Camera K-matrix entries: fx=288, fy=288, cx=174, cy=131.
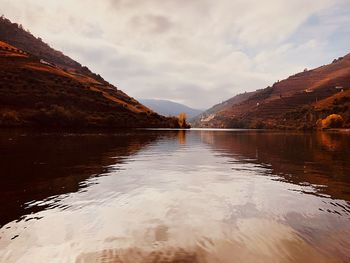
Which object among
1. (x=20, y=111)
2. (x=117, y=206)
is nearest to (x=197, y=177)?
(x=117, y=206)

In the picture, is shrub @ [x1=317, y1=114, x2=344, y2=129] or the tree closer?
shrub @ [x1=317, y1=114, x2=344, y2=129]

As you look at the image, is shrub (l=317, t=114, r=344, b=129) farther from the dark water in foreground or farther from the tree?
the dark water in foreground

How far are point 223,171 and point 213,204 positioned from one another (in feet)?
31.4

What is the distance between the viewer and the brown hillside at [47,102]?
106812mm

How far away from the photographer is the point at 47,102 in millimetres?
117125

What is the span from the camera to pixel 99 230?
953 cm

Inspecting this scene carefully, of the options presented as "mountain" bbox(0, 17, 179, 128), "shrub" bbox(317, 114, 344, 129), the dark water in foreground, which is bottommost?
the dark water in foreground

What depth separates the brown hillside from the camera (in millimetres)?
106812

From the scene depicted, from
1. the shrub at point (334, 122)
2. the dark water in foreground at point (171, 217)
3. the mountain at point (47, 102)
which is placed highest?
the mountain at point (47, 102)

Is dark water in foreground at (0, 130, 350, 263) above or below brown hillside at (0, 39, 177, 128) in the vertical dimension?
below

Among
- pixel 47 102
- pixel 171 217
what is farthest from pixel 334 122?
pixel 171 217

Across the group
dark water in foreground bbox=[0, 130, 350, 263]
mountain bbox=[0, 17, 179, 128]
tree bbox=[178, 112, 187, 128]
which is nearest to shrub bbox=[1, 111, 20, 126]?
mountain bbox=[0, 17, 179, 128]

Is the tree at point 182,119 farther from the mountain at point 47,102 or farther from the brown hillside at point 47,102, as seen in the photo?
the mountain at point 47,102

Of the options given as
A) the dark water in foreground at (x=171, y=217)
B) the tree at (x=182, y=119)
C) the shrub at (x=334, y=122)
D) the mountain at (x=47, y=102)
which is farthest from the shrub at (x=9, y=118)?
the shrub at (x=334, y=122)
